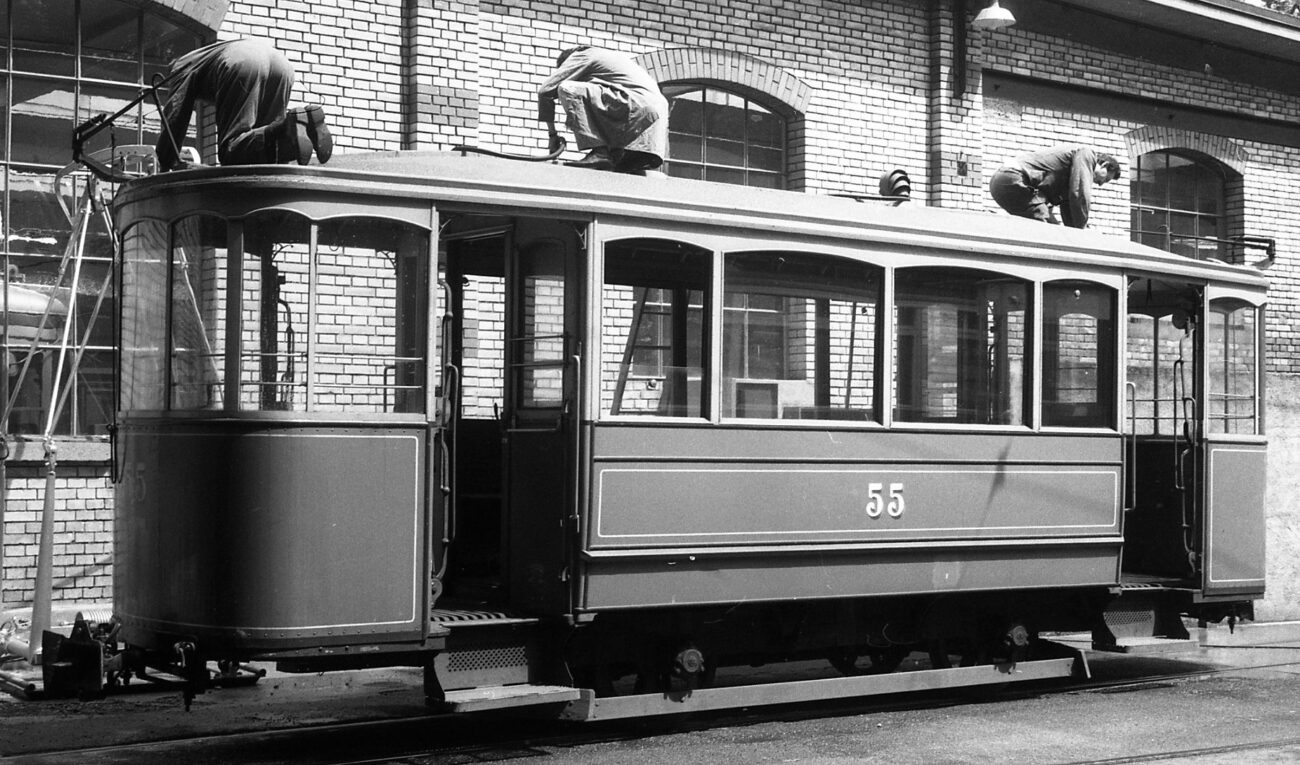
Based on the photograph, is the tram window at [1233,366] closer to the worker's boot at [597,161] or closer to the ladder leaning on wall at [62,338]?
the worker's boot at [597,161]

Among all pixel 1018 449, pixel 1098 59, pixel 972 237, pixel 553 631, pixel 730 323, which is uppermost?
pixel 1098 59

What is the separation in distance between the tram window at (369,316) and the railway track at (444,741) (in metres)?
1.76

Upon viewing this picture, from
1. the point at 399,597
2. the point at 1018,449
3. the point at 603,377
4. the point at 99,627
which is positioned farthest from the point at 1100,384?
the point at 99,627

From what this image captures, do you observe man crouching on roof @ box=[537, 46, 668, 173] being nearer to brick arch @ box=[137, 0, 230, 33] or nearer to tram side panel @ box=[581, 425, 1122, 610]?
tram side panel @ box=[581, 425, 1122, 610]

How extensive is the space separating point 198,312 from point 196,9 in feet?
13.8

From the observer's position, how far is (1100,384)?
9.88m

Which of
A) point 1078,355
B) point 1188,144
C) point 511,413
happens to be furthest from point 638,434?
point 1188,144

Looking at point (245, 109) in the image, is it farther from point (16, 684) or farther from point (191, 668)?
point (16, 684)

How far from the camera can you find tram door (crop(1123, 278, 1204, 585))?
1052cm

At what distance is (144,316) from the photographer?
24.8ft

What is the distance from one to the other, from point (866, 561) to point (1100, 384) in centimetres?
218

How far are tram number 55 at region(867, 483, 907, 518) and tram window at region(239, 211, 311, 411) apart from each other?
3.33 meters

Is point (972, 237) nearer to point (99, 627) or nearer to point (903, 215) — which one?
point (903, 215)

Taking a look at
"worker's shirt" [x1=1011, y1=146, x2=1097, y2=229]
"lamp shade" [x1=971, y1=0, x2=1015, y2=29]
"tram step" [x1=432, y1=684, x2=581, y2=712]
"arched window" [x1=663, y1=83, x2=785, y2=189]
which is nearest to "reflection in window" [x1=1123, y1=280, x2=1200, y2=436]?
"worker's shirt" [x1=1011, y1=146, x2=1097, y2=229]
